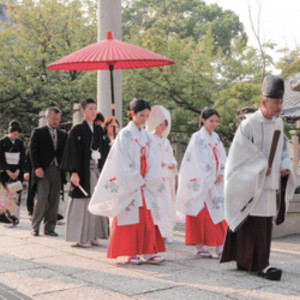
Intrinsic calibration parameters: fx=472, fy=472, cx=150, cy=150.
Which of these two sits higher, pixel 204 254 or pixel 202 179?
pixel 202 179

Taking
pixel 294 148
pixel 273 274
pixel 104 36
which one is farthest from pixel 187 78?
pixel 273 274

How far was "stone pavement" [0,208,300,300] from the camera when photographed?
143 inches

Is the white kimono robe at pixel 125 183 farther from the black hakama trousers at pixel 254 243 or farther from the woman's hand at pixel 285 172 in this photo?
the woman's hand at pixel 285 172

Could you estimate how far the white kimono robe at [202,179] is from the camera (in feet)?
18.1

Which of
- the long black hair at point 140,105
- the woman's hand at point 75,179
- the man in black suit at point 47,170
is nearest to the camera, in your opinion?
the long black hair at point 140,105

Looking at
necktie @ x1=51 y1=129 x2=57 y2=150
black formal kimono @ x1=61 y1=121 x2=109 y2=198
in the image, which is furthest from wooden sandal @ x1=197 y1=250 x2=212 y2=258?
necktie @ x1=51 y1=129 x2=57 y2=150

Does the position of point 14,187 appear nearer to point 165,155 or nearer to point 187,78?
point 165,155

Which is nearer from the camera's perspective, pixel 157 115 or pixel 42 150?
pixel 157 115

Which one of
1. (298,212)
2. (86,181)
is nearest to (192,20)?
(298,212)

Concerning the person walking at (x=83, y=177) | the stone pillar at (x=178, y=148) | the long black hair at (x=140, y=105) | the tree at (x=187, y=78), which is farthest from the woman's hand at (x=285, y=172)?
the stone pillar at (x=178, y=148)

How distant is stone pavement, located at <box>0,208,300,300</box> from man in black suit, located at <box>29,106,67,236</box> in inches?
48.4

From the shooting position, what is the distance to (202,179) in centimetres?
552

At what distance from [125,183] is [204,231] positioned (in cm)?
127

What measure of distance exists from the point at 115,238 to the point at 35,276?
0.90 m
